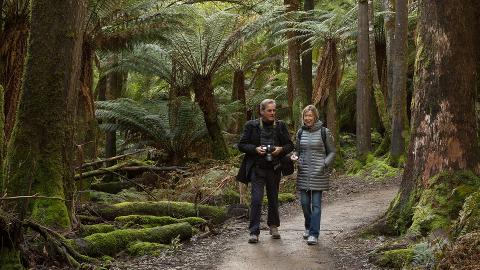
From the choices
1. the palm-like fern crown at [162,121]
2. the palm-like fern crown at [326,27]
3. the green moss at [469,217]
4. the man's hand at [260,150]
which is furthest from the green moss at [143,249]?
the palm-like fern crown at [162,121]

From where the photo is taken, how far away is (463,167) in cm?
539

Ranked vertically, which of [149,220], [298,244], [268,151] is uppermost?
[268,151]

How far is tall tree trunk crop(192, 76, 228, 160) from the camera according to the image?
12695 mm

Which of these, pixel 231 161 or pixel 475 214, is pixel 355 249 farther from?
pixel 231 161

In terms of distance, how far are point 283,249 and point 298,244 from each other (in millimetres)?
349

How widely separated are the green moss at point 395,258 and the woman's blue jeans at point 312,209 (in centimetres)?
126

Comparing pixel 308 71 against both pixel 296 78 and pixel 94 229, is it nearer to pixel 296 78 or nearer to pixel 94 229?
pixel 296 78

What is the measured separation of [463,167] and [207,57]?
8.44 metres

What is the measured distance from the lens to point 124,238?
5.80 m

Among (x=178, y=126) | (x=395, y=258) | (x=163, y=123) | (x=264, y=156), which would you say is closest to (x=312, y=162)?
(x=264, y=156)

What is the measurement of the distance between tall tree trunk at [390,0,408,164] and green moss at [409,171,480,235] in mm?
6421

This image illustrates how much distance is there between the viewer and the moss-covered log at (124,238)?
211 inches

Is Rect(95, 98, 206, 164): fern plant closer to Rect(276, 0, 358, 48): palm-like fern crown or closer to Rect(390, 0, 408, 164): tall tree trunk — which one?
Rect(276, 0, 358, 48): palm-like fern crown

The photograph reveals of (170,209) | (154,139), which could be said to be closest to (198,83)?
(154,139)
